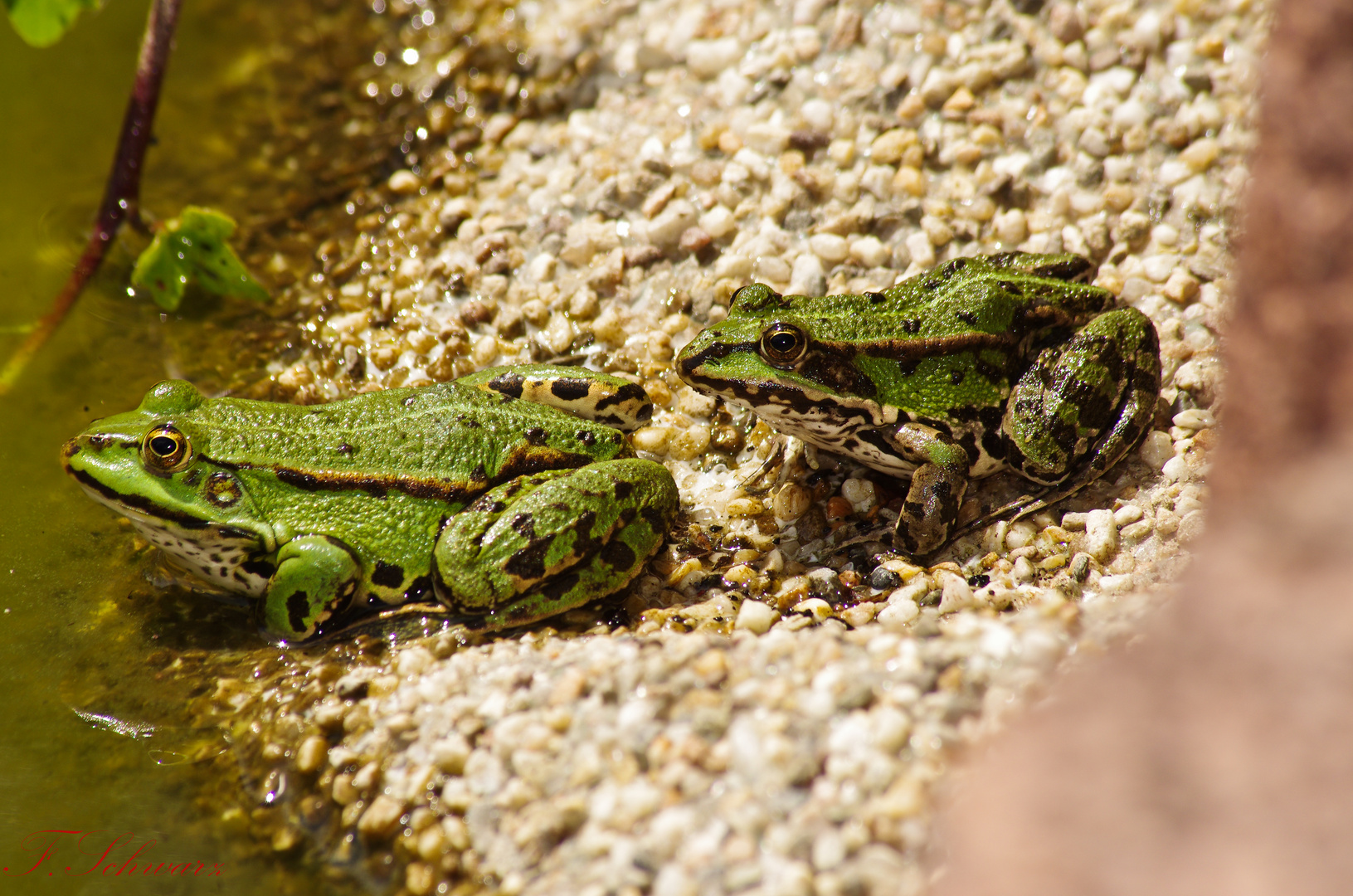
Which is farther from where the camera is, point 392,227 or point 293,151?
point 293,151

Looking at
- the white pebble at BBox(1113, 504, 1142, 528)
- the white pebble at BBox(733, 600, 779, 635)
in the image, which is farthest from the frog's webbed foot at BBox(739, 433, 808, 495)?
the white pebble at BBox(1113, 504, 1142, 528)

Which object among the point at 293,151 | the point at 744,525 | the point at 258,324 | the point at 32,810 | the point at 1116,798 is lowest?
the point at 744,525

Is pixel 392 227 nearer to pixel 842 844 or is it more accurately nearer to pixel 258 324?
pixel 258 324

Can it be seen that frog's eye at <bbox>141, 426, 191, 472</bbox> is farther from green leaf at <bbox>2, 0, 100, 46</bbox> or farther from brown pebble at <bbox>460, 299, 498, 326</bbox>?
green leaf at <bbox>2, 0, 100, 46</bbox>

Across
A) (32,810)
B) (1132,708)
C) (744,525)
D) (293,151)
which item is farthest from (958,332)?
(293,151)

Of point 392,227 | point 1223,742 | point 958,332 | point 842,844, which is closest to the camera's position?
point 1223,742

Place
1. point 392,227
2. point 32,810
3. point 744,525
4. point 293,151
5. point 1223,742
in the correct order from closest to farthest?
point 1223,742 → point 32,810 → point 744,525 → point 392,227 → point 293,151

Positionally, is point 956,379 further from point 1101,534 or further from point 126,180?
point 126,180

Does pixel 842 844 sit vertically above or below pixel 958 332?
below
